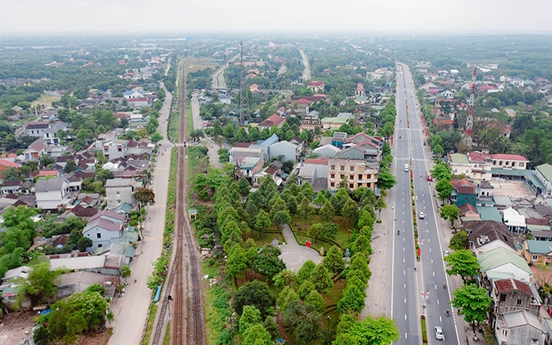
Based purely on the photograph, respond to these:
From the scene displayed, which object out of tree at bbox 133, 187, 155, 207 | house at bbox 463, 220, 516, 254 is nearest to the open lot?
house at bbox 463, 220, 516, 254

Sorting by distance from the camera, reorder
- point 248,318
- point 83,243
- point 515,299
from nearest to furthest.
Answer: point 248,318, point 515,299, point 83,243

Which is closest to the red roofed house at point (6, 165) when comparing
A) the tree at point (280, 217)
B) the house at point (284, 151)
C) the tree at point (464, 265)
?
the house at point (284, 151)

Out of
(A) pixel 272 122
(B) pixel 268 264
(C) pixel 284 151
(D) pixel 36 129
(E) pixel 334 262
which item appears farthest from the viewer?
(A) pixel 272 122

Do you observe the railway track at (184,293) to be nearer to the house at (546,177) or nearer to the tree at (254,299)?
the tree at (254,299)

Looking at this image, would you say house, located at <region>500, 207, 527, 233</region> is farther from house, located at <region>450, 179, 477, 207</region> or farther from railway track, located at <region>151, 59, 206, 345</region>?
railway track, located at <region>151, 59, 206, 345</region>

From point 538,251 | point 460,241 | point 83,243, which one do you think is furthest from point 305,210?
point 83,243

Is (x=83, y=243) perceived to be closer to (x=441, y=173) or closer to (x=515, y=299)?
(x=515, y=299)
